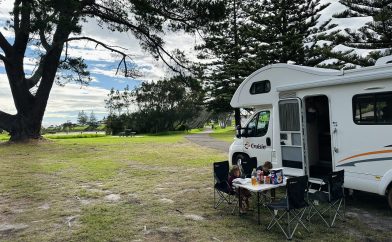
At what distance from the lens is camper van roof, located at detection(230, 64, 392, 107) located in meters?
5.90

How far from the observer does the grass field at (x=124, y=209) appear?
17.2 feet

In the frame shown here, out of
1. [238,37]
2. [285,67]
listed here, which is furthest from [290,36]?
[285,67]

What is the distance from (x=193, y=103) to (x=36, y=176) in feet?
120

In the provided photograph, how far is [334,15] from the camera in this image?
16.7 meters

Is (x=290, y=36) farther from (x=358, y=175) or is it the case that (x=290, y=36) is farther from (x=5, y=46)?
(x=358, y=175)

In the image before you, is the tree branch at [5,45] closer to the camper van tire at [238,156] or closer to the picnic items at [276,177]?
the camper van tire at [238,156]

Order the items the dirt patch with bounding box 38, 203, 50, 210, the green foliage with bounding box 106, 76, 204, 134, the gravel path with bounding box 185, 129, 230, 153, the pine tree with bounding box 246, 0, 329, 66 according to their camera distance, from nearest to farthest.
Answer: the dirt patch with bounding box 38, 203, 50, 210
the gravel path with bounding box 185, 129, 230, 153
the pine tree with bounding box 246, 0, 329, 66
the green foliage with bounding box 106, 76, 204, 134

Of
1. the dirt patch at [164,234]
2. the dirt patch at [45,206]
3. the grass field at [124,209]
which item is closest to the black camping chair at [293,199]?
the grass field at [124,209]

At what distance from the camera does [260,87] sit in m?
8.27

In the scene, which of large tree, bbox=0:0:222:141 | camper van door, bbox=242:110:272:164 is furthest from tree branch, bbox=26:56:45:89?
camper van door, bbox=242:110:272:164

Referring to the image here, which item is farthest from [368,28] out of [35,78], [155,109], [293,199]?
[155,109]

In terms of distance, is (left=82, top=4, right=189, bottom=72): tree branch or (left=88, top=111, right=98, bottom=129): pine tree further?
(left=88, top=111, right=98, bottom=129): pine tree

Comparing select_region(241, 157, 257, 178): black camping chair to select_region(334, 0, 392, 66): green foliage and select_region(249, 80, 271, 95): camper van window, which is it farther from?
select_region(334, 0, 392, 66): green foliage

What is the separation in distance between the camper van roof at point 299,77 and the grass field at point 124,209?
2.36 m
